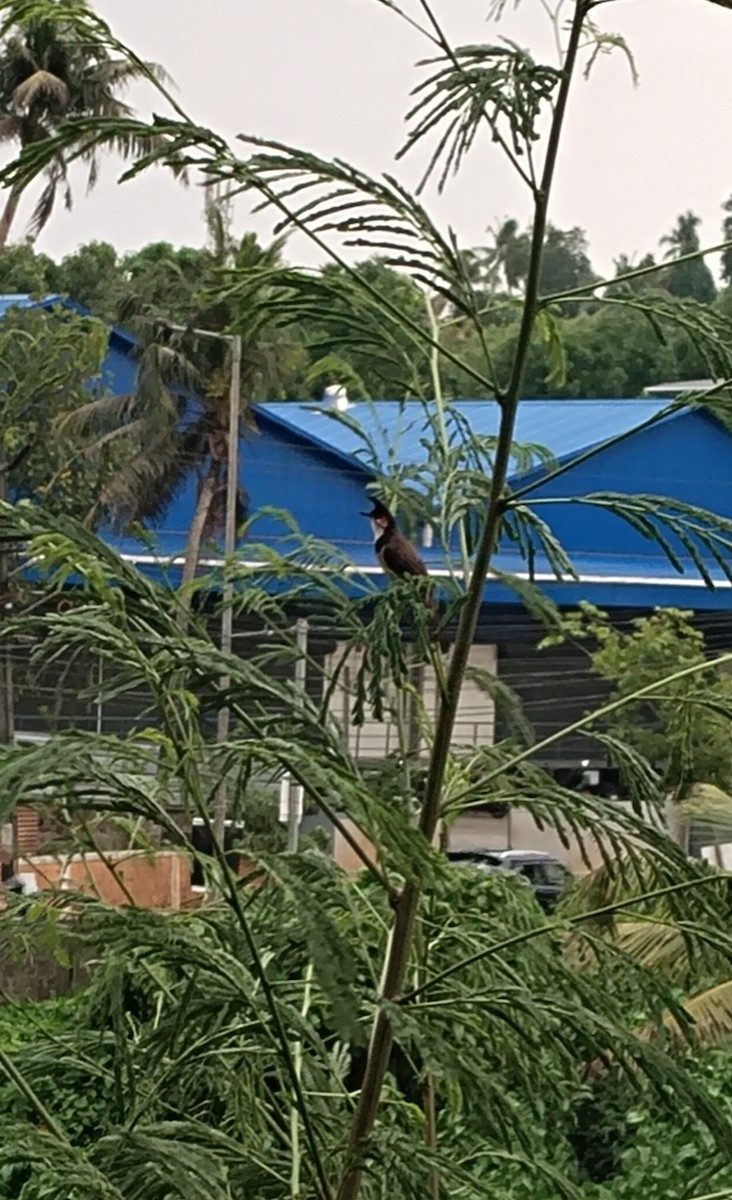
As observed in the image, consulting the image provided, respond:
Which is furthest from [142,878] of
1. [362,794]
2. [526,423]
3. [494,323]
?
[362,794]

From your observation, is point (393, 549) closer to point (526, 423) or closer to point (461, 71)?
point (461, 71)

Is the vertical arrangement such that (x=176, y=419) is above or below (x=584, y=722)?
above

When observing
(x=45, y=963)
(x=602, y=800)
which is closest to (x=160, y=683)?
(x=602, y=800)

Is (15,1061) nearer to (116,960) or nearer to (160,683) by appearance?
(116,960)

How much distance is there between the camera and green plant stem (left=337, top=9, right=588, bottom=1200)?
88cm

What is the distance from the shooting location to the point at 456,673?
3.02 feet

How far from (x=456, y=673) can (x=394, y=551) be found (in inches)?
8.9

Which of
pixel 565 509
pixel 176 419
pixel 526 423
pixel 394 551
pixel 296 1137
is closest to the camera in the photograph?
pixel 296 1137

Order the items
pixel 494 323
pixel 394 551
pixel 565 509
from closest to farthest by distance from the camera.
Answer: pixel 394 551, pixel 494 323, pixel 565 509

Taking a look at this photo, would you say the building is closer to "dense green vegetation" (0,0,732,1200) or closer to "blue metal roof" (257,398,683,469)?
"blue metal roof" (257,398,683,469)

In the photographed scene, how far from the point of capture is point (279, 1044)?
0.91m

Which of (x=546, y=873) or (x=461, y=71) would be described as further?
(x=546, y=873)

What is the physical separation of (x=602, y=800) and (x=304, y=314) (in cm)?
33

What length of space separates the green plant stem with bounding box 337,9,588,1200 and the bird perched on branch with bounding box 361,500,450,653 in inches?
4.3
